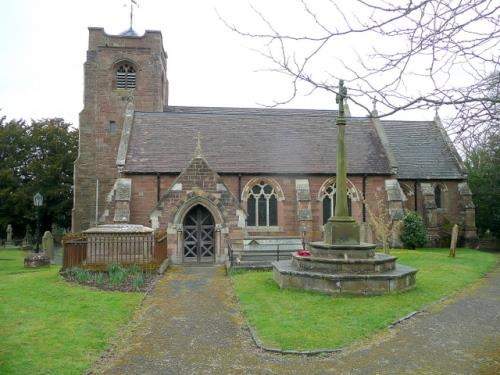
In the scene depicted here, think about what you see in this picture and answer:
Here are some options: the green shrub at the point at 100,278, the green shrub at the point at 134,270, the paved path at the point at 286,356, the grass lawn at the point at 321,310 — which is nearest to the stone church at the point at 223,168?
the green shrub at the point at 134,270

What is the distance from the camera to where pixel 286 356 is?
6.98 m

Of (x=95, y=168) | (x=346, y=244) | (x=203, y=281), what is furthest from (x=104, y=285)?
(x=95, y=168)

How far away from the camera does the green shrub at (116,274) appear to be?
13.2 m

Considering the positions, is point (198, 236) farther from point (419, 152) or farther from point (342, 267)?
point (419, 152)

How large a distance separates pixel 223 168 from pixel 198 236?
5.00 m

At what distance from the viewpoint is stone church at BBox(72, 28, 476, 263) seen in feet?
63.4

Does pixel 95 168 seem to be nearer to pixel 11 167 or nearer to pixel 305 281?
pixel 11 167

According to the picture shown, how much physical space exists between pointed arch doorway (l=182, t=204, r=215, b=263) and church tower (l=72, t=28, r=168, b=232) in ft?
38.6

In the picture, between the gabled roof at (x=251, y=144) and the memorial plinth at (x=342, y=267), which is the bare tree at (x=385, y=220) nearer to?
the gabled roof at (x=251, y=144)

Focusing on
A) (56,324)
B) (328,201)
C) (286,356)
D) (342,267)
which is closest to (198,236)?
(328,201)

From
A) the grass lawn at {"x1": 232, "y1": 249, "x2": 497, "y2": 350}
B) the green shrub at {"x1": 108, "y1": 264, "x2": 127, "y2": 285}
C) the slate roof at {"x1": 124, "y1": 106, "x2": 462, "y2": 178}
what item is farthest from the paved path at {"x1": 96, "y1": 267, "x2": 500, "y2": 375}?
the slate roof at {"x1": 124, "y1": 106, "x2": 462, "y2": 178}

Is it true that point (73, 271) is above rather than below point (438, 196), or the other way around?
below

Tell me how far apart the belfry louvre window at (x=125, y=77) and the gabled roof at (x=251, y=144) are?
6.25 metres

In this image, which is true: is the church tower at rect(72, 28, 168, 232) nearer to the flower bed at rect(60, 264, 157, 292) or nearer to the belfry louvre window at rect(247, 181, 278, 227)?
the belfry louvre window at rect(247, 181, 278, 227)
